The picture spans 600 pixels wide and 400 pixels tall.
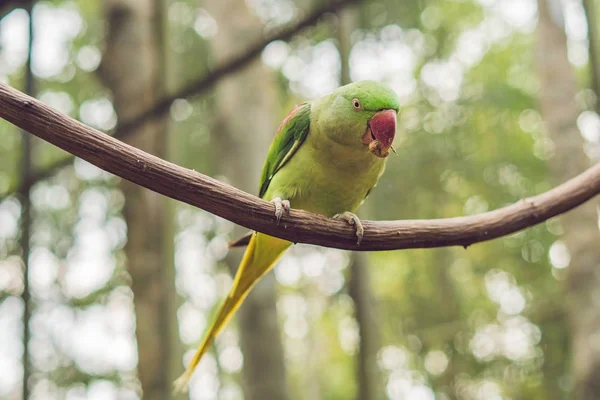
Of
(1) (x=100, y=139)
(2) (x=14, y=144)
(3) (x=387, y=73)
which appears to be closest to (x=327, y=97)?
(1) (x=100, y=139)

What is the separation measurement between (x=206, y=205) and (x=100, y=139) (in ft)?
1.07

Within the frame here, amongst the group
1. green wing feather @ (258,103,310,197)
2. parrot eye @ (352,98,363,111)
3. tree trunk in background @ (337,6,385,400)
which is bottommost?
tree trunk in background @ (337,6,385,400)

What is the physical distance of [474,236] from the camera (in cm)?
199

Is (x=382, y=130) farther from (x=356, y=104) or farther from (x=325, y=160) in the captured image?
(x=325, y=160)

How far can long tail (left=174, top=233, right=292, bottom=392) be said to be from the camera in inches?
86.9

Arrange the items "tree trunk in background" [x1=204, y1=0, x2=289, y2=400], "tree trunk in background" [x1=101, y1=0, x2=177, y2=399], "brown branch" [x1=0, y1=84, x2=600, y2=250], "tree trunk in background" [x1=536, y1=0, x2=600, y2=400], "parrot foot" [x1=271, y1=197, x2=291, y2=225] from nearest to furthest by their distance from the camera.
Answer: "brown branch" [x1=0, y1=84, x2=600, y2=250], "parrot foot" [x1=271, y1=197, x2=291, y2=225], "tree trunk in background" [x1=101, y1=0, x2=177, y2=399], "tree trunk in background" [x1=536, y1=0, x2=600, y2=400], "tree trunk in background" [x1=204, y1=0, x2=289, y2=400]

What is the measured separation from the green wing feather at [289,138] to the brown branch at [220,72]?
79 centimetres

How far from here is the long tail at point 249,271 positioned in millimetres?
2207

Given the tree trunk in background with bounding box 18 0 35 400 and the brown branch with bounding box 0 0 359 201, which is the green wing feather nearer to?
the brown branch with bounding box 0 0 359 201

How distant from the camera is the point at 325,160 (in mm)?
2111

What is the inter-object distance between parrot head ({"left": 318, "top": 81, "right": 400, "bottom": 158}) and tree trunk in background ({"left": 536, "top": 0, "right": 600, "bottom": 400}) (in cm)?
265

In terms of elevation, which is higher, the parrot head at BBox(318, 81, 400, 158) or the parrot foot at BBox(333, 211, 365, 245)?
the parrot head at BBox(318, 81, 400, 158)

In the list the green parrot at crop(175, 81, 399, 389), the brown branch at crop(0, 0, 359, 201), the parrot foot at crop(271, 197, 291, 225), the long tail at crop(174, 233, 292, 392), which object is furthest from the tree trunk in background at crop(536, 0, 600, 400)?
the parrot foot at crop(271, 197, 291, 225)

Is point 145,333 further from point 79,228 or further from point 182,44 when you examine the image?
point 182,44
